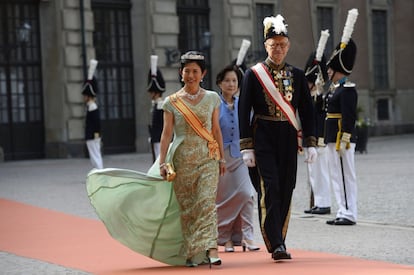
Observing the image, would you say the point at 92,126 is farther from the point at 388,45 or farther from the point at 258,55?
the point at 388,45

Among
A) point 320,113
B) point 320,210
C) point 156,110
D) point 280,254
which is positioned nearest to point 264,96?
point 280,254

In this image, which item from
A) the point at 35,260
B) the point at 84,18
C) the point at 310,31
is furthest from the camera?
the point at 84,18

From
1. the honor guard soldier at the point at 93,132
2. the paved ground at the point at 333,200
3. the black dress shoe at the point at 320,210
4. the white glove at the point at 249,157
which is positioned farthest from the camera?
the honor guard soldier at the point at 93,132

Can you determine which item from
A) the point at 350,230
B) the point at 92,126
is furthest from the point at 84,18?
the point at 350,230

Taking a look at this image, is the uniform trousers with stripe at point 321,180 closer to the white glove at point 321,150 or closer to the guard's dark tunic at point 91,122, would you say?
the white glove at point 321,150

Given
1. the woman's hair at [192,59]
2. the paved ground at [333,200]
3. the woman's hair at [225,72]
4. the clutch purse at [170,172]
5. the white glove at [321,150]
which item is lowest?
the paved ground at [333,200]

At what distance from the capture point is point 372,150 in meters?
28.9

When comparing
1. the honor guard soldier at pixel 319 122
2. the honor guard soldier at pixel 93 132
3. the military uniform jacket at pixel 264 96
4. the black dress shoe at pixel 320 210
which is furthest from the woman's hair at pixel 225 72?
the honor guard soldier at pixel 93 132

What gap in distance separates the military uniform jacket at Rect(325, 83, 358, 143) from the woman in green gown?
3.31 m

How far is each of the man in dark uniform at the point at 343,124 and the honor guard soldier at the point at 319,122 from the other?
0.85m

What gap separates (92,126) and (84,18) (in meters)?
7.52

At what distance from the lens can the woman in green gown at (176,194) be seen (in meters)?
9.23

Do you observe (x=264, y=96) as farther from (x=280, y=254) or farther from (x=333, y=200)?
(x=333, y=200)

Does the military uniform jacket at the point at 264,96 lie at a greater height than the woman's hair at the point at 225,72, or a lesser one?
lesser
